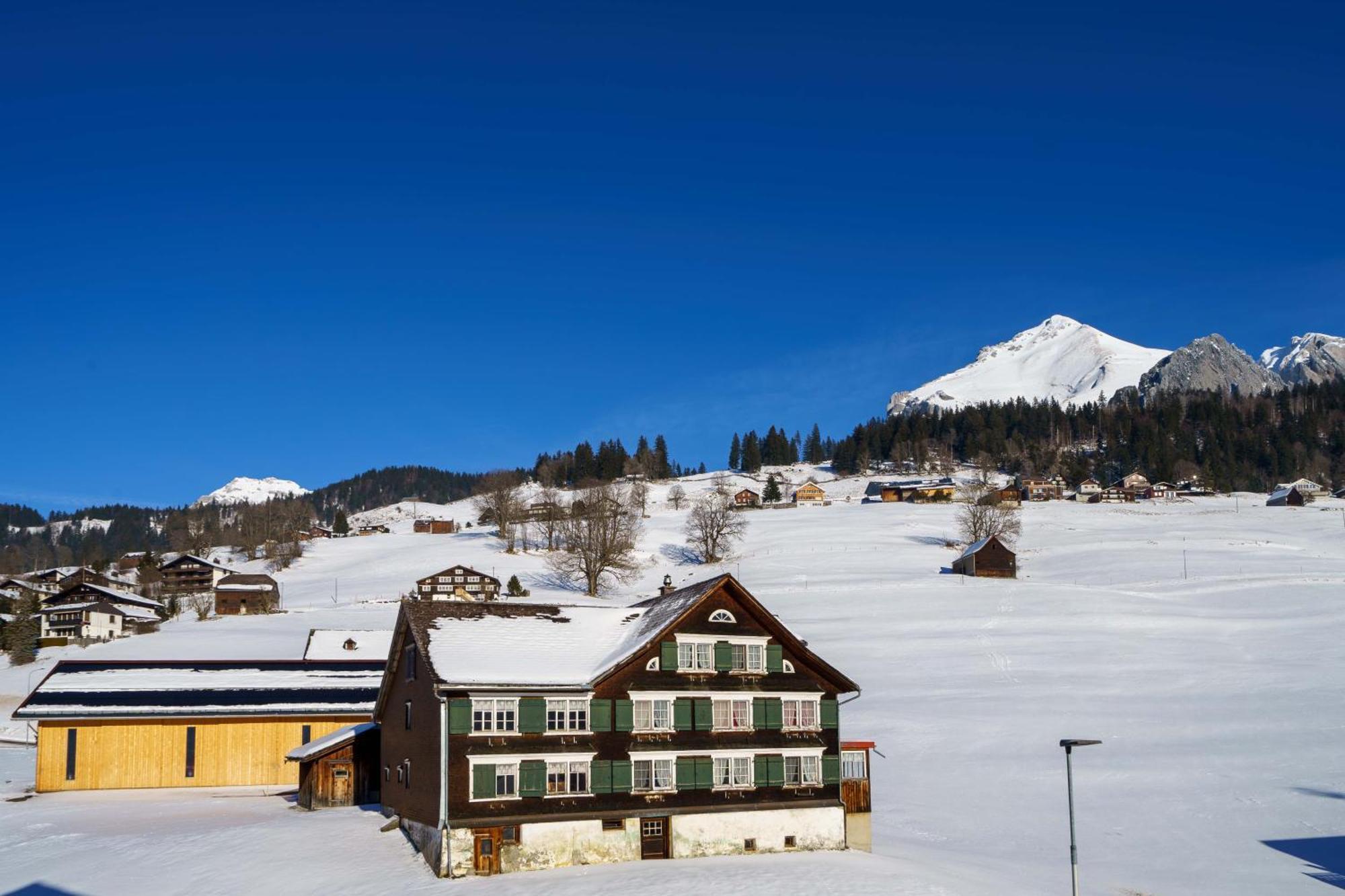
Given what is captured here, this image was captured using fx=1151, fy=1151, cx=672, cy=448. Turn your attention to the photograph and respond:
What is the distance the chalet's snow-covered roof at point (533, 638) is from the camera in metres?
38.5

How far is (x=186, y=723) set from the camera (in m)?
53.1

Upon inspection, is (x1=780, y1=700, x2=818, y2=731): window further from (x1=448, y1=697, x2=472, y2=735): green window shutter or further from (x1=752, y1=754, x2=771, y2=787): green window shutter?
(x1=448, y1=697, x2=472, y2=735): green window shutter

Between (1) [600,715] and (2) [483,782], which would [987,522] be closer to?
(1) [600,715]

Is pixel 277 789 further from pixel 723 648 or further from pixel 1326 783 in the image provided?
pixel 1326 783

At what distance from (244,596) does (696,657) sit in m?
98.3

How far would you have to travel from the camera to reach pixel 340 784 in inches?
1873

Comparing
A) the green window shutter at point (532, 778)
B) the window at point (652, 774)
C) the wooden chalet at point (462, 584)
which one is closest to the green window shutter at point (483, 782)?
the green window shutter at point (532, 778)

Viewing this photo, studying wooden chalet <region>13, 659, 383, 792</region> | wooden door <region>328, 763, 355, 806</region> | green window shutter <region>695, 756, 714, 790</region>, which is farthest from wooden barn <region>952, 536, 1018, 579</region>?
wooden door <region>328, 763, 355, 806</region>

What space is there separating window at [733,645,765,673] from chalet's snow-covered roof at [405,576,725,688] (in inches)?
106

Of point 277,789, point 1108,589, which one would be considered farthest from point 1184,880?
point 1108,589

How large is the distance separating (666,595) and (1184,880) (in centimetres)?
2114

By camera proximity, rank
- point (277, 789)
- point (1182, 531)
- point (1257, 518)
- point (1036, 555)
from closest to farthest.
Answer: point (277, 789) < point (1036, 555) < point (1182, 531) < point (1257, 518)

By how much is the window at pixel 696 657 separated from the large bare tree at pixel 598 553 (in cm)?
8241

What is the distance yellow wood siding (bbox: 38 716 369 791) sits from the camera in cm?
5091
